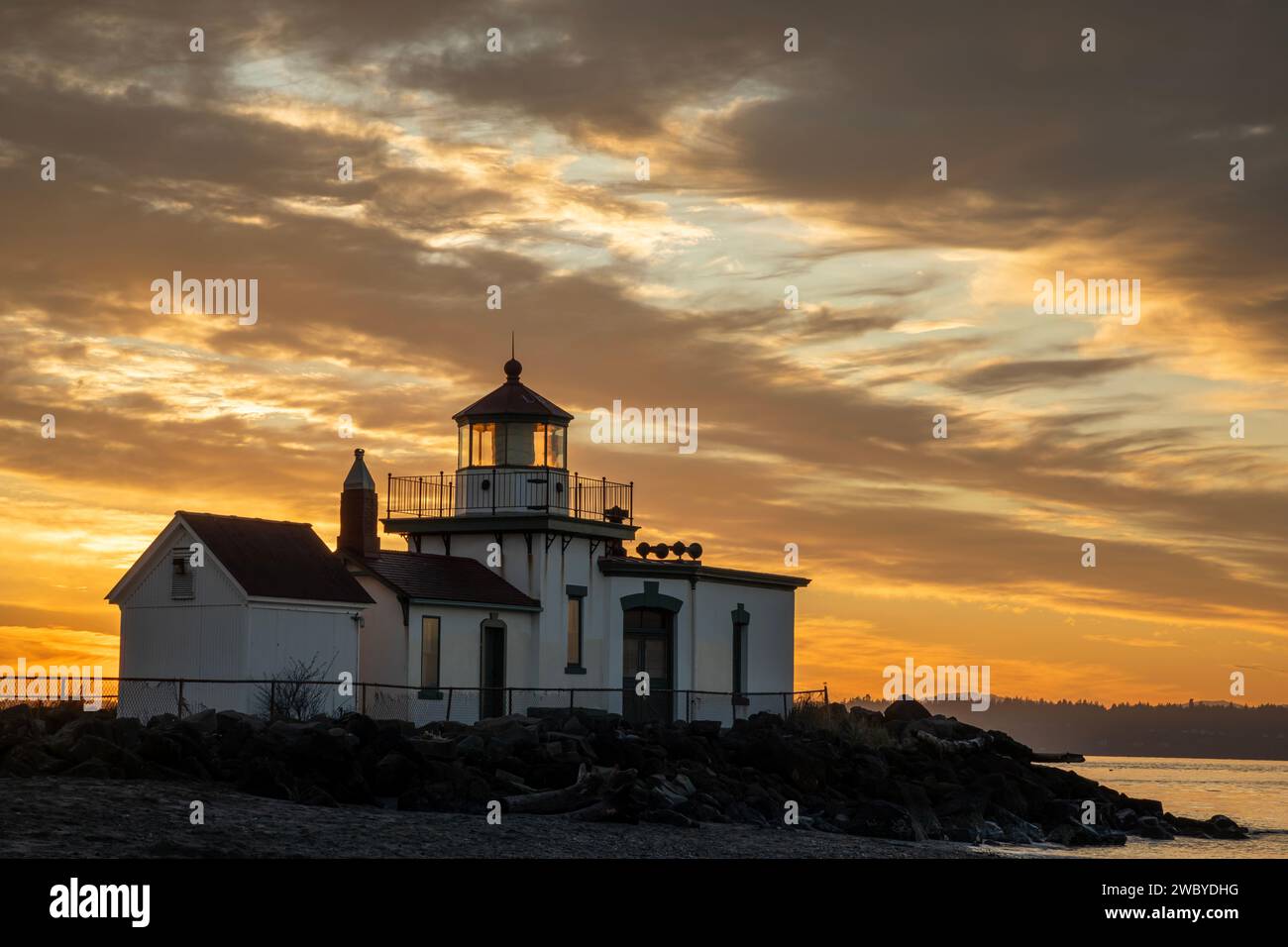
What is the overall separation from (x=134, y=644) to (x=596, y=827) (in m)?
15.2

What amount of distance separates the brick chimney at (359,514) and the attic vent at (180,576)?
456cm

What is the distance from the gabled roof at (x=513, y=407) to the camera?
3994 centimetres

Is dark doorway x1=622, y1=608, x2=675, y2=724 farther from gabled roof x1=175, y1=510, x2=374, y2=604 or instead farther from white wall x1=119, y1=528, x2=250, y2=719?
white wall x1=119, y1=528, x2=250, y2=719

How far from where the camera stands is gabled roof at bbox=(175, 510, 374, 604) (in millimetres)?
32938

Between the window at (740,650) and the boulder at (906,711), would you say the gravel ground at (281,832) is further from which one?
the boulder at (906,711)

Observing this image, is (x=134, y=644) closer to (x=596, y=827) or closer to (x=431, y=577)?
(x=431, y=577)

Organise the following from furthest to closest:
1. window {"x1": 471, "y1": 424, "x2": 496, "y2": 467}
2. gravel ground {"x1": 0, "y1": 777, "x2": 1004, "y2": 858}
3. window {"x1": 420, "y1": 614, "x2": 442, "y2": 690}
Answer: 1. window {"x1": 471, "y1": 424, "x2": 496, "y2": 467}
2. window {"x1": 420, "y1": 614, "x2": 442, "y2": 690}
3. gravel ground {"x1": 0, "y1": 777, "x2": 1004, "y2": 858}

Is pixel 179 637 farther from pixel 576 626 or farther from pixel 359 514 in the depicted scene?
pixel 576 626

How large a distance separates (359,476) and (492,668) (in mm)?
5488

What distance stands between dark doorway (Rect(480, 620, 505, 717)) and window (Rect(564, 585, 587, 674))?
7.06 feet

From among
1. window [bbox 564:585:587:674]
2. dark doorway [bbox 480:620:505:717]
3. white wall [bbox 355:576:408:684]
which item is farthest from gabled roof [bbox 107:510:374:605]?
window [bbox 564:585:587:674]

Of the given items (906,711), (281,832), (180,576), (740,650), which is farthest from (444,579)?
(281,832)
